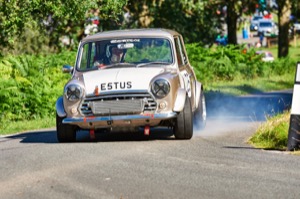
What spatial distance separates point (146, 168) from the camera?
11.4m

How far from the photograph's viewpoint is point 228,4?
149ft

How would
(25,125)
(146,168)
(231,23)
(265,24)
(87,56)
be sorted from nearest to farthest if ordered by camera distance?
1. (146,168)
2. (87,56)
3. (25,125)
4. (231,23)
5. (265,24)

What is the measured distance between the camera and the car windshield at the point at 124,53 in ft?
50.7

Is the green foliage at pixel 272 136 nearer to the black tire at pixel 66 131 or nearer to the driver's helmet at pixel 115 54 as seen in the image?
the driver's helmet at pixel 115 54

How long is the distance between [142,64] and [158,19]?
106 feet

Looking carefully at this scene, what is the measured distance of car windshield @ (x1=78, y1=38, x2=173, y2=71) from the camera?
15453mm

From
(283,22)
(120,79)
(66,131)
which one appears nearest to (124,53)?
(120,79)

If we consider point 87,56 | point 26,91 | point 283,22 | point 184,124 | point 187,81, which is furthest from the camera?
point 283,22

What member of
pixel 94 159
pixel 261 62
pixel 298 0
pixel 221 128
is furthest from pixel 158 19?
pixel 94 159

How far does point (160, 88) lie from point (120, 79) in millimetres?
601

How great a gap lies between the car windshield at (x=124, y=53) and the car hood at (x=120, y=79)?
1.62 ft

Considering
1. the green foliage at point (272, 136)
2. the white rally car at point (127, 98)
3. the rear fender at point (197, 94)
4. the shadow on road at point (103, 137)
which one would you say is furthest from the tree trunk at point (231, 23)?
the green foliage at point (272, 136)

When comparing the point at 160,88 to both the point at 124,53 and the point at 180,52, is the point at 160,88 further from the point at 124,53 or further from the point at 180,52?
the point at 180,52

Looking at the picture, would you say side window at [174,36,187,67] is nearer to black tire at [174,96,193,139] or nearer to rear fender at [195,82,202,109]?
rear fender at [195,82,202,109]
